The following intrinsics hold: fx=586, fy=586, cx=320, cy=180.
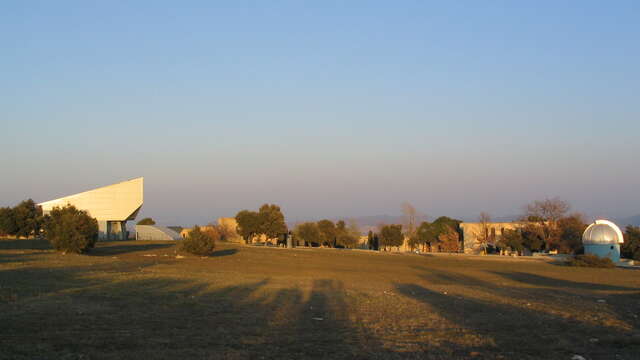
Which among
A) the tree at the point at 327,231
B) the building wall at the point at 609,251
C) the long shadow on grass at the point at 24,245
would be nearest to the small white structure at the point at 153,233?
the tree at the point at 327,231

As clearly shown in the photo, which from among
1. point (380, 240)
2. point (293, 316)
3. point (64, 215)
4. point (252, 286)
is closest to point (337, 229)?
point (380, 240)

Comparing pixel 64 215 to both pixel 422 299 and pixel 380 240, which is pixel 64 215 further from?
pixel 380 240

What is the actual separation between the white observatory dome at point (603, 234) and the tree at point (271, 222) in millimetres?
41509

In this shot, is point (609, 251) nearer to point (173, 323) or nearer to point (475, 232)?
point (475, 232)

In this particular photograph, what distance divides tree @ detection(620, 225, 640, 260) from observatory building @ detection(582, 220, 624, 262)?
317cm

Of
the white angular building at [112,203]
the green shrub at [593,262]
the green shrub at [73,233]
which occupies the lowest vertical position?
the green shrub at [593,262]

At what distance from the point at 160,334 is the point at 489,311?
8514mm

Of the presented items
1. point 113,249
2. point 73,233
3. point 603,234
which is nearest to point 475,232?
point 603,234

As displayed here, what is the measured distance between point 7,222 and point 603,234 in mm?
56572

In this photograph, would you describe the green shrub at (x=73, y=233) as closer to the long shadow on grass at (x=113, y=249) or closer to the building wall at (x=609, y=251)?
the long shadow on grass at (x=113, y=249)

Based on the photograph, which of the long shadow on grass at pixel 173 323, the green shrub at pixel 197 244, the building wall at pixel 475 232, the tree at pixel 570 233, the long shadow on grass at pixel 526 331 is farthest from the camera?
the building wall at pixel 475 232

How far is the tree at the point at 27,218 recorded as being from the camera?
185 feet

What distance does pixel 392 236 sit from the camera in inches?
3551

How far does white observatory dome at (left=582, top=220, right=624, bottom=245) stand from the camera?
181ft
